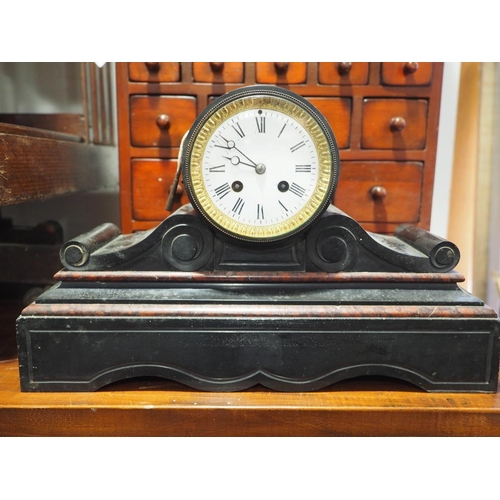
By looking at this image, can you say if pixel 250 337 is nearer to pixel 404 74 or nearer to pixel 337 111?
pixel 337 111

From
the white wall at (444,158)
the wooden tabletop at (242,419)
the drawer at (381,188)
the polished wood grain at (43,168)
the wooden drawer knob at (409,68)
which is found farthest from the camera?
the white wall at (444,158)

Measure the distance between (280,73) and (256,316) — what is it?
0.80 m

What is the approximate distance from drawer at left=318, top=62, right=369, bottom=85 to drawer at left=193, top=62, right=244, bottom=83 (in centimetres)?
25

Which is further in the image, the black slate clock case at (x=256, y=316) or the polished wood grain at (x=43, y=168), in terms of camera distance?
the polished wood grain at (x=43, y=168)

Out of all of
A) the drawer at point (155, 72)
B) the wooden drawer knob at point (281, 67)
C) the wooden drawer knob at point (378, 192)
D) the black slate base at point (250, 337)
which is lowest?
the black slate base at point (250, 337)

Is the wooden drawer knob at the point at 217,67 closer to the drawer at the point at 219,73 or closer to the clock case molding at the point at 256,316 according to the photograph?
the drawer at the point at 219,73

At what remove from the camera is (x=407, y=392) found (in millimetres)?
1070

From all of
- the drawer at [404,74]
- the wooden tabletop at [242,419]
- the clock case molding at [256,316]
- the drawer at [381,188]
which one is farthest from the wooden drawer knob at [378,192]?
the wooden tabletop at [242,419]

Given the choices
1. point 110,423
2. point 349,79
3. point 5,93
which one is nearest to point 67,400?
point 110,423

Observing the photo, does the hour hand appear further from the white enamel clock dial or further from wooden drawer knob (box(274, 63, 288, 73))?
wooden drawer knob (box(274, 63, 288, 73))

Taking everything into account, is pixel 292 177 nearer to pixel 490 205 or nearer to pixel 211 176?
pixel 211 176

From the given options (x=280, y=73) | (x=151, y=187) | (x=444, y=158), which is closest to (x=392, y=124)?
(x=280, y=73)

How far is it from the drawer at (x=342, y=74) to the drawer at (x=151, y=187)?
52cm

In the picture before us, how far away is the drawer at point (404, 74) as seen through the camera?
1.46 meters
